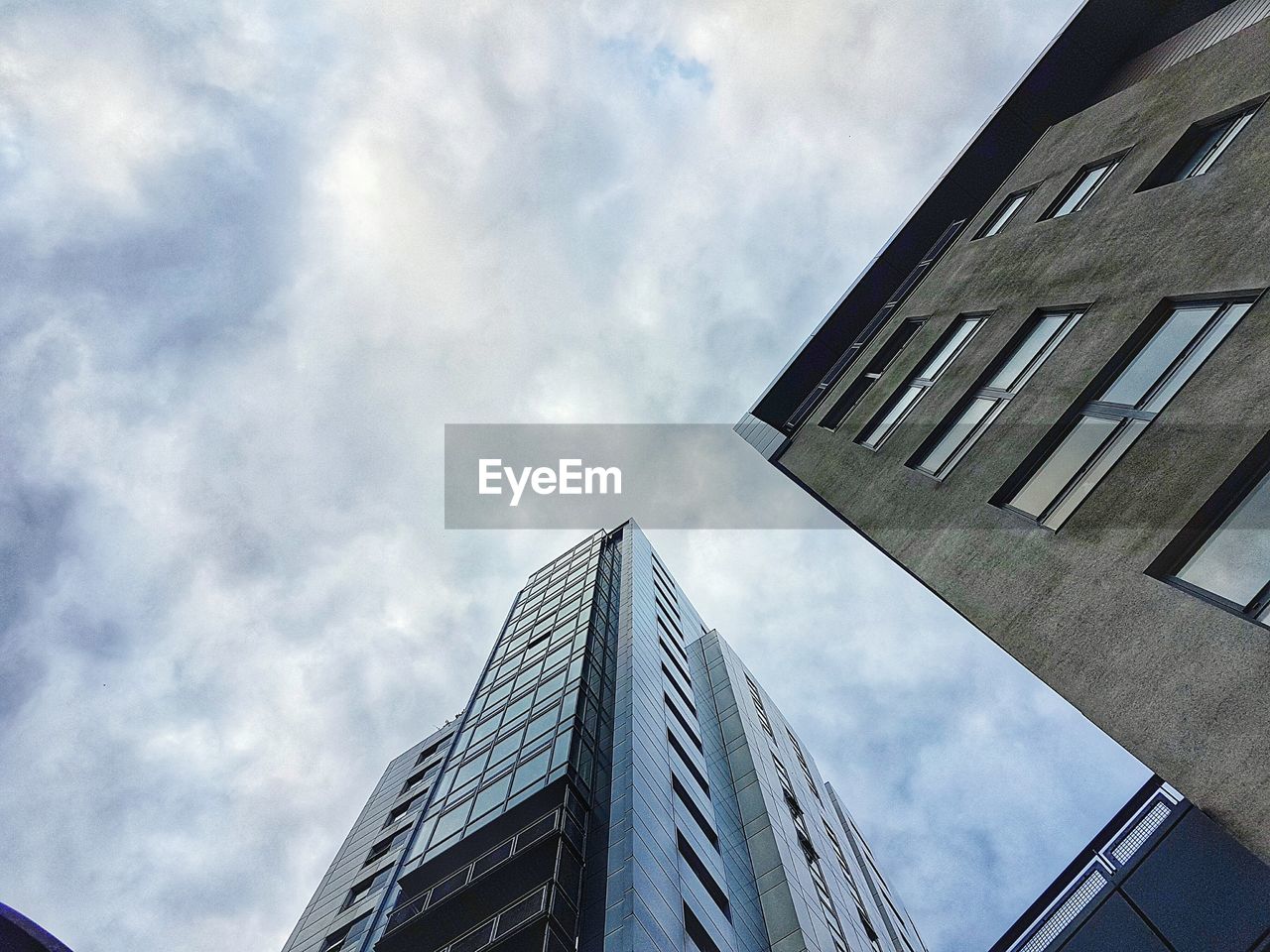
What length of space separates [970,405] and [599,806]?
16.6 meters

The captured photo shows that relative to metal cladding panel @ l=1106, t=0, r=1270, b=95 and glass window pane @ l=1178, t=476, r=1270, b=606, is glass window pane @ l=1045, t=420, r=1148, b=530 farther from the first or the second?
metal cladding panel @ l=1106, t=0, r=1270, b=95

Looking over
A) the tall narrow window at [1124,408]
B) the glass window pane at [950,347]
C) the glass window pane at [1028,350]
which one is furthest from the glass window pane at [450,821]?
the tall narrow window at [1124,408]

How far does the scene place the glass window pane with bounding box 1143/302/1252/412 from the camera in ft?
34.5

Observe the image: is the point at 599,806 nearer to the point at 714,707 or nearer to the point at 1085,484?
the point at 1085,484

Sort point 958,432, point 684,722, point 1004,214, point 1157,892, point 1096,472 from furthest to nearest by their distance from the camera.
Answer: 1. point 684,722
2. point 1004,214
3. point 958,432
4. point 1096,472
5. point 1157,892

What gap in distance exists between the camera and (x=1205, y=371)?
10242 millimetres

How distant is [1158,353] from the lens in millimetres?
11586

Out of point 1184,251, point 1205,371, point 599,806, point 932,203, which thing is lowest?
point 1205,371

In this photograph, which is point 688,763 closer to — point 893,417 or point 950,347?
point 893,417

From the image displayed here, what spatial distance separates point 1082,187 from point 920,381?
495 cm

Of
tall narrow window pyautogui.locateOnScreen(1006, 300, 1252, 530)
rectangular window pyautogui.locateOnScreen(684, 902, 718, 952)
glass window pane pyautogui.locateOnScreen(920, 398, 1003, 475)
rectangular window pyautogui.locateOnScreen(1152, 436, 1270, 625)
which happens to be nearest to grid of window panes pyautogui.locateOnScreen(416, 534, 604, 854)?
rectangular window pyautogui.locateOnScreen(684, 902, 718, 952)

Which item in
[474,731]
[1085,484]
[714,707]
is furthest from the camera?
[714,707]

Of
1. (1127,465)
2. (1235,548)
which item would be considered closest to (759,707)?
(1127,465)

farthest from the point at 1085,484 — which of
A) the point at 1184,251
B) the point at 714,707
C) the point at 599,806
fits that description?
the point at 714,707
